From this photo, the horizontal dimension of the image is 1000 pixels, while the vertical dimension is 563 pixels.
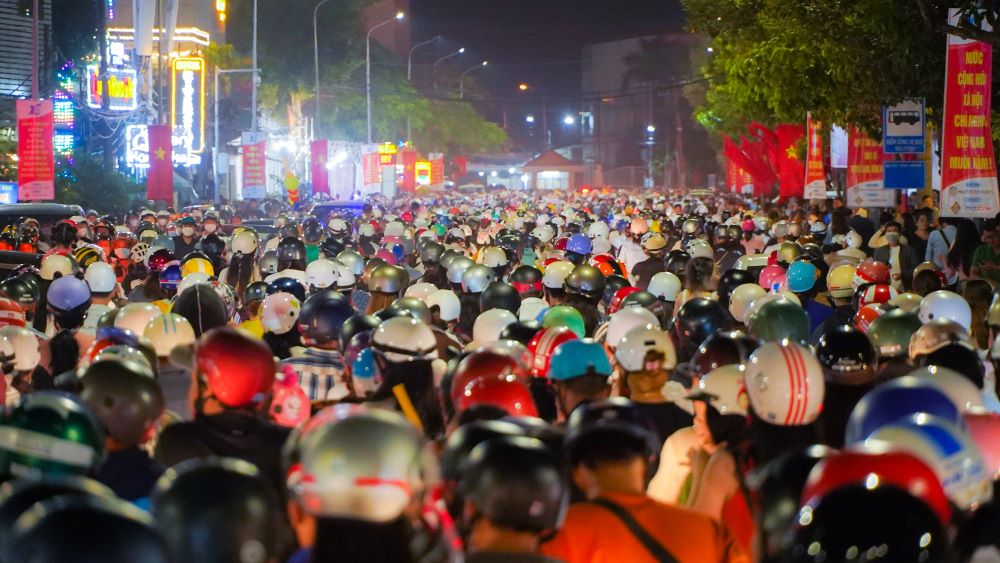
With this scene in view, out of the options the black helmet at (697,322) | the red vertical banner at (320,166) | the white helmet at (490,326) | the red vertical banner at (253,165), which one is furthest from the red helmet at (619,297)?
the red vertical banner at (320,166)

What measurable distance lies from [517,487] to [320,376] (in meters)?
4.26

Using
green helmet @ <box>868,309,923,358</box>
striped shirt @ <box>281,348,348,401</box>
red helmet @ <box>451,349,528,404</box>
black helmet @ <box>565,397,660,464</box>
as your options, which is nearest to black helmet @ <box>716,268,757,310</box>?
green helmet @ <box>868,309,923,358</box>

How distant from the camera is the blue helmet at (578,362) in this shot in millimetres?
6734

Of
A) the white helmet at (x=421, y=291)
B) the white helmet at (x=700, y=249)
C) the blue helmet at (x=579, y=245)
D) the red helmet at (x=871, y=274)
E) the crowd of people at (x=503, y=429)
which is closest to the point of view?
the crowd of people at (x=503, y=429)

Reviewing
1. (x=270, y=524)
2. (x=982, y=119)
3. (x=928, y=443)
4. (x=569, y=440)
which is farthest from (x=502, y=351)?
(x=982, y=119)

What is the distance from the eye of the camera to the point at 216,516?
11.4ft

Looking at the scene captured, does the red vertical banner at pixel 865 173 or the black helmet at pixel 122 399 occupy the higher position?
the red vertical banner at pixel 865 173

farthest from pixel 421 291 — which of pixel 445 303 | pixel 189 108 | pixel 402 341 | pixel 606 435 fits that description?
pixel 189 108

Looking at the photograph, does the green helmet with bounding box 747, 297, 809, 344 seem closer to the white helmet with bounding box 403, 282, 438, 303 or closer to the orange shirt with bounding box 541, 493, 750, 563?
the white helmet with bounding box 403, 282, 438, 303

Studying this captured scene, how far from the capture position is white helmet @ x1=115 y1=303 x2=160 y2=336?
29.9 feet

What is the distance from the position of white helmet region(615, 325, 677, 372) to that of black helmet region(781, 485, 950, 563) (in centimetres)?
353

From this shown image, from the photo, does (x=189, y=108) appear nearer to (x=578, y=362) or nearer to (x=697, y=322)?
(x=697, y=322)

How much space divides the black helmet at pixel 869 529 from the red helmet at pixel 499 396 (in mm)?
2392

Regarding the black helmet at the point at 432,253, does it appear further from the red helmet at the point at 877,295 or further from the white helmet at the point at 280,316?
the white helmet at the point at 280,316
